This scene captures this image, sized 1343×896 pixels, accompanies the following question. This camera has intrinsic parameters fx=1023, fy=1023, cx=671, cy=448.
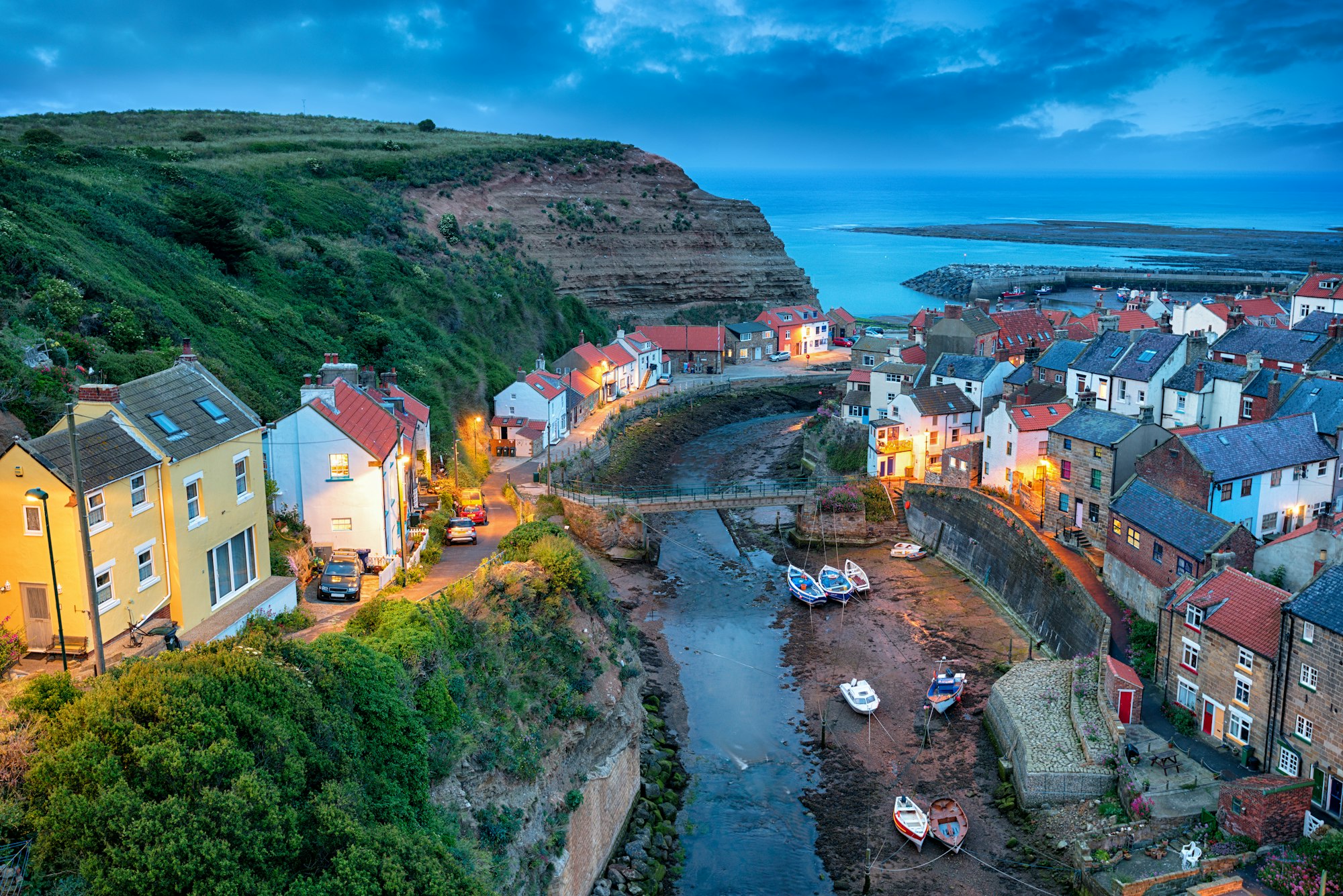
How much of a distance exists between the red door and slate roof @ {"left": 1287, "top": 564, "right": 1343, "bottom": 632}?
190 inches

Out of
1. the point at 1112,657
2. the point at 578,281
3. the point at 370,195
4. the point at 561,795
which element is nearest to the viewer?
the point at 561,795

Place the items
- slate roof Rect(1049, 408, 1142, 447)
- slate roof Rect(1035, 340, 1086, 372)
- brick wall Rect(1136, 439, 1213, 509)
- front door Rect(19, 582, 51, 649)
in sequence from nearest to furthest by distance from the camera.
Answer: front door Rect(19, 582, 51, 649) → brick wall Rect(1136, 439, 1213, 509) → slate roof Rect(1049, 408, 1142, 447) → slate roof Rect(1035, 340, 1086, 372)

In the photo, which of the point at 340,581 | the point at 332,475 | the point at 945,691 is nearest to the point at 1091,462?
the point at 945,691

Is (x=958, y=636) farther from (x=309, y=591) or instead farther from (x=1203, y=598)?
(x=309, y=591)

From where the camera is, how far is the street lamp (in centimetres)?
1789

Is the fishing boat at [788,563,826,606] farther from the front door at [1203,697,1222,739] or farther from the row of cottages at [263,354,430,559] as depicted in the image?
the row of cottages at [263,354,430,559]

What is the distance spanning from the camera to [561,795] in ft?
75.5

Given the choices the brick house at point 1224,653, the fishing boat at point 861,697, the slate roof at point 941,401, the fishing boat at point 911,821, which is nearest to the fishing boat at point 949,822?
the fishing boat at point 911,821

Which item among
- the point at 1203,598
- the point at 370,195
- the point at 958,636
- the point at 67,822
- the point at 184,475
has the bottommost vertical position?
the point at 958,636

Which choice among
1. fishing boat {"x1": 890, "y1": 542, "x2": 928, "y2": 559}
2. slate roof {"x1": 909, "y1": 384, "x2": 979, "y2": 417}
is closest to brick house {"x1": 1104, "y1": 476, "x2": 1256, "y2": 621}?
fishing boat {"x1": 890, "y1": 542, "x2": 928, "y2": 559}

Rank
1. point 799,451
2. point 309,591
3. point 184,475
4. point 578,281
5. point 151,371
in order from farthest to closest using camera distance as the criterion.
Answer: point 578,281
point 799,451
point 151,371
point 309,591
point 184,475

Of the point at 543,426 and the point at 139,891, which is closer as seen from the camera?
the point at 139,891

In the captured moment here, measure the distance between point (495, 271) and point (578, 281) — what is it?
13.1 meters

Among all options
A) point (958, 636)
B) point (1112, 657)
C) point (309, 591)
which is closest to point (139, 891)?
point (309, 591)
